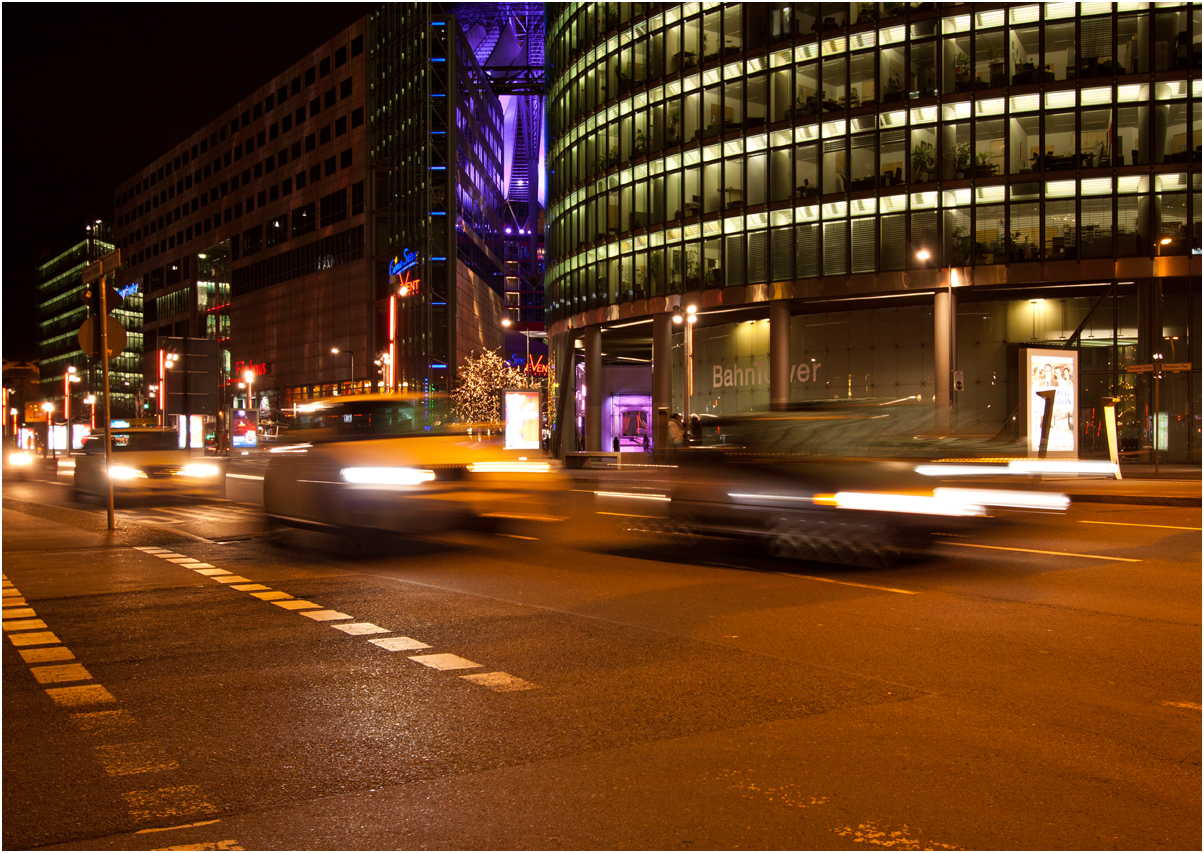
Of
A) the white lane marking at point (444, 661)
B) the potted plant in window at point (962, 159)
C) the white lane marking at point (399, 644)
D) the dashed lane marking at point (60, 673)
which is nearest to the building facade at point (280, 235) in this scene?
the potted plant in window at point (962, 159)

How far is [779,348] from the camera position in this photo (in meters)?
44.1

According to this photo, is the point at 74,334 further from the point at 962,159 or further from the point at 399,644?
the point at 399,644

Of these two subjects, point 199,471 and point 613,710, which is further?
point 199,471

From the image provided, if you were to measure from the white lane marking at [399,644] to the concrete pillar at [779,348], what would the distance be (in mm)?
37513

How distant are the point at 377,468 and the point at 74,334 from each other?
142164 mm

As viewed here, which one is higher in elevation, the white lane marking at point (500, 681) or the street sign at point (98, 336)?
the street sign at point (98, 336)

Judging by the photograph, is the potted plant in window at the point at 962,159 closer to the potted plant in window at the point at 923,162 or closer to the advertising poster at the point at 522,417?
the potted plant in window at the point at 923,162

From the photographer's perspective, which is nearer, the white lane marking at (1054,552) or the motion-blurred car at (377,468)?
the white lane marking at (1054,552)

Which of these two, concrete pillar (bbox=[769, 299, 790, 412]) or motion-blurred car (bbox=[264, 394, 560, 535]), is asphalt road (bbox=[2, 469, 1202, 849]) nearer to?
motion-blurred car (bbox=[264, 394, 560, 535])

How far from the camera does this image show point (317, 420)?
15133 millimetres

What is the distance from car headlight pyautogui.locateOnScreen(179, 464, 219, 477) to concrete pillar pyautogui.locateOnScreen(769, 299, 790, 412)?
2553 cm

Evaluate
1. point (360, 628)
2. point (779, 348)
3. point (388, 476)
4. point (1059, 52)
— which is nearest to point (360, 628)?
point (360, 628)

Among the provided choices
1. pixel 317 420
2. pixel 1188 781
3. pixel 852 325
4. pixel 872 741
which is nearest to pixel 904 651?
pixel 872 741

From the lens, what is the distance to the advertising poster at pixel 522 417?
38.7 meters
